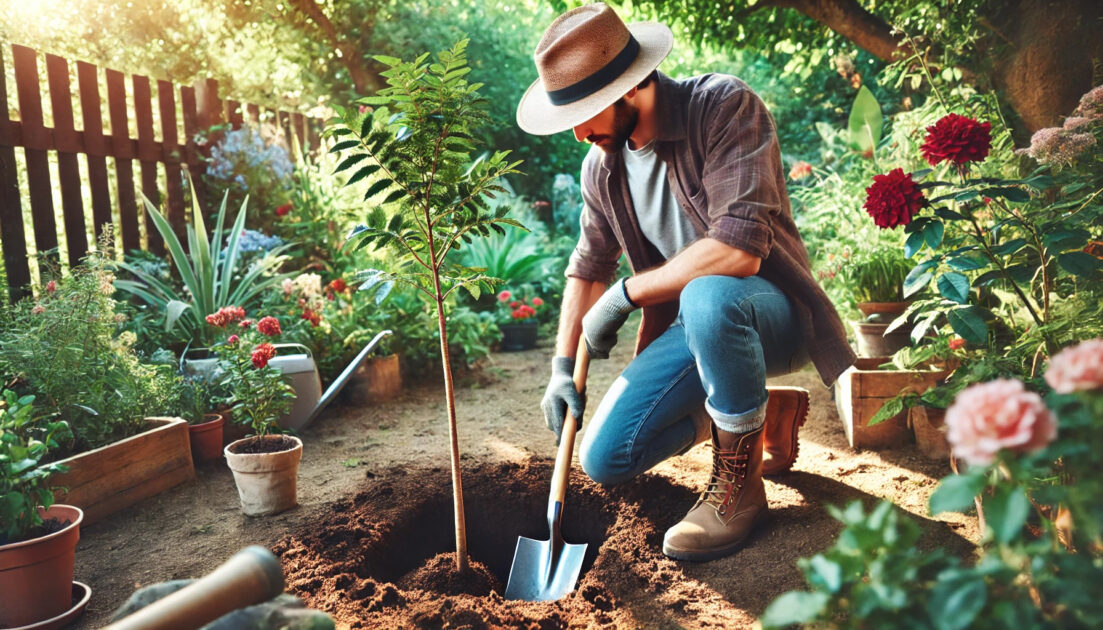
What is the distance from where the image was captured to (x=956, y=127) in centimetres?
194

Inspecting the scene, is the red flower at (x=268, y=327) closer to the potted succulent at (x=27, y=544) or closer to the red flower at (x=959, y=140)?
the potted succulent at (x=27, y=544)

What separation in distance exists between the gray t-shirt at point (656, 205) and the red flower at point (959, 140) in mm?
701

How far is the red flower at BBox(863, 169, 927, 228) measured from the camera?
1888 millimetres

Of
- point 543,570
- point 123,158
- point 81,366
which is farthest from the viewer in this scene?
point 123,158

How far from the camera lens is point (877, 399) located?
259 centimetres

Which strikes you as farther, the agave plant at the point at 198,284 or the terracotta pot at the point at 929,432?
the agave plant at the point at 198,284

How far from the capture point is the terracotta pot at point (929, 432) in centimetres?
235

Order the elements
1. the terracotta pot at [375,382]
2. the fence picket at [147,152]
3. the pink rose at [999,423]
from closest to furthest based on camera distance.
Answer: the pink rose at [999,423] → the terracotta pot at [375,382] → the fence picket at [147,152]

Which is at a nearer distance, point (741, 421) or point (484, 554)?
point (741, 421)

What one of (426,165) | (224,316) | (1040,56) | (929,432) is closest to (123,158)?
(224,316)

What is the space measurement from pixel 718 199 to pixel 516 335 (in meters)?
3.48

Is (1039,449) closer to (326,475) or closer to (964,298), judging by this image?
(964,298)

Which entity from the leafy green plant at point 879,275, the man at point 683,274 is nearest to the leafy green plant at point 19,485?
the man at point 683,274

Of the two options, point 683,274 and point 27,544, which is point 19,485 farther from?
point 683,274
